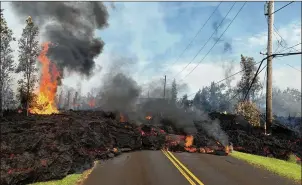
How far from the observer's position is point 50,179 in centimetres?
1223

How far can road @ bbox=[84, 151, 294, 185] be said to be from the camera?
39.2ft

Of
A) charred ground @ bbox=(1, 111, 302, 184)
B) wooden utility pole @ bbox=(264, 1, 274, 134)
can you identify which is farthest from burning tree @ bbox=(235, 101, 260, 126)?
wooden utility pole @ bbox=(264, 1, 274, 134)

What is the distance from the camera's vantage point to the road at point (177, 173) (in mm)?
11961

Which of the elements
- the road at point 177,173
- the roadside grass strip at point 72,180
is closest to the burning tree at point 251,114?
the road at point 177,173

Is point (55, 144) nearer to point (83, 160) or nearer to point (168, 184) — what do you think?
point (83, 160)

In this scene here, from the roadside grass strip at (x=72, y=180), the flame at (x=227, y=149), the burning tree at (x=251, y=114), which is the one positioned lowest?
the flame at (x=227, y=149)

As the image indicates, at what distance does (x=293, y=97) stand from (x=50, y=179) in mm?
178146

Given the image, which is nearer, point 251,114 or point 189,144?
point 189,144

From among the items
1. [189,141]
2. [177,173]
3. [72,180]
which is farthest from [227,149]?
[72,180]

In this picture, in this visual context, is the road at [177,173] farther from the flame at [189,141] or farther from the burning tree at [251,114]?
the burning tree at [251,114]

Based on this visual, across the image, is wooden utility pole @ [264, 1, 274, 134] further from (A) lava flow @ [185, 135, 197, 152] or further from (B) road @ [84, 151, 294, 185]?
(A) lava flow @ [185, 135, 197, 152]

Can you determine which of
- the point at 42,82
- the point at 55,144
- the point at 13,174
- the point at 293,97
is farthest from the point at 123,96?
the point at 293,97

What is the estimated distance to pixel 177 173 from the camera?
44.2 ft

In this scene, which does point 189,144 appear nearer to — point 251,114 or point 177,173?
point 177,173
